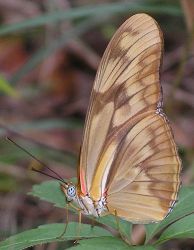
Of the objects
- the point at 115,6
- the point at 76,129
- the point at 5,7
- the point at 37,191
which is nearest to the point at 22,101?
the point at 76,129

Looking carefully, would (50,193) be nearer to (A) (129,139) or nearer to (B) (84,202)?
(B) (84,202)

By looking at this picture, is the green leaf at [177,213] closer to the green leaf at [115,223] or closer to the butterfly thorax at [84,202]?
the green leaf at [115,223]

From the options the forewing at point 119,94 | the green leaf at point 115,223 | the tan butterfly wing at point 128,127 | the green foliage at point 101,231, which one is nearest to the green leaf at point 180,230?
the green foliage at point 101,231

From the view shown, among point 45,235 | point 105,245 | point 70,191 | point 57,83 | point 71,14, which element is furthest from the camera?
point 57,83

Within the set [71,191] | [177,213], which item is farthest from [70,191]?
[177,213]

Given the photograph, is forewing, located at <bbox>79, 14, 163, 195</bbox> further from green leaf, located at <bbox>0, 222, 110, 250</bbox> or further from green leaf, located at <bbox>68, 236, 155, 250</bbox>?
green leaf, located at <bbox>68, 236, 155, 250</bbox>

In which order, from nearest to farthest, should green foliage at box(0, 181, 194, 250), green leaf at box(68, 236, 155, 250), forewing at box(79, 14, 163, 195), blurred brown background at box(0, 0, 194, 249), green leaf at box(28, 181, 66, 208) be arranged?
green leaf at box(68, 236, 155, 250)
green foliage at box(0, 181, 194, 250)
forewing at box(79, 14, 163, 195)
green leaf at box(28, 181, 66, 208)
blurred brown background at box(0, 0, 194, 249)

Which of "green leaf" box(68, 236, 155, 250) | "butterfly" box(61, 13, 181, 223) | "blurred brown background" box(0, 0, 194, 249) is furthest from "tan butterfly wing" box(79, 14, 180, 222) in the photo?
"blurred brown background" box(0, 0, 194, 249)
